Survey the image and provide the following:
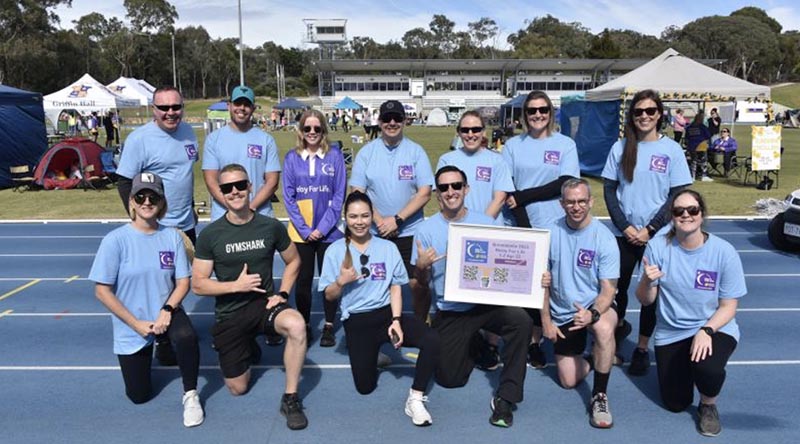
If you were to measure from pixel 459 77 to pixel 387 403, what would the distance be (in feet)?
250

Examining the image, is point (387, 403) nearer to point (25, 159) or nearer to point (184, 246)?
point (184, 246)

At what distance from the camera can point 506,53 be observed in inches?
4424

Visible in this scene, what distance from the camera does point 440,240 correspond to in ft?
13.5

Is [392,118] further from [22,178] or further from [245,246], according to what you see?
[22,178]

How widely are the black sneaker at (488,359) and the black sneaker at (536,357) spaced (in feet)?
0.83

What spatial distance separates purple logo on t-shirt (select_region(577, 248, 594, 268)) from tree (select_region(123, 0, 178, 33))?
305 ft

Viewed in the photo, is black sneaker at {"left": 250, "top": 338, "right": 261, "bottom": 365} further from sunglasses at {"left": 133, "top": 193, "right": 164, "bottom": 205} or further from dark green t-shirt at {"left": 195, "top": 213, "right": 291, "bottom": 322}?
sunglasses at {"left": 133, "top": 193, "right": 164, "bottom": 205}

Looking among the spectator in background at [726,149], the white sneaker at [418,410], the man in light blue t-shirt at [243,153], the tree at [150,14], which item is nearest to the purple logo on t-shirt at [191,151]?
the man in light blue t-shirt at [243,153]

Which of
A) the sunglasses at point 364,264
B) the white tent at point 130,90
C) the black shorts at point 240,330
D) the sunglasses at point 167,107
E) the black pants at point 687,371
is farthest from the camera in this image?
the white tent at point 130,90

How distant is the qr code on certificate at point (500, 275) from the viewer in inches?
150

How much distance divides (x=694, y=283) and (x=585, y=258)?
2.10ft

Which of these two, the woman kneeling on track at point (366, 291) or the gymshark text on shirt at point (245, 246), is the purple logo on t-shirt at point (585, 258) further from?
the gymshark text on shirt at point (245, 246)

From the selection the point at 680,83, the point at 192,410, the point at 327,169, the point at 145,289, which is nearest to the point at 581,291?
the point at 327,169

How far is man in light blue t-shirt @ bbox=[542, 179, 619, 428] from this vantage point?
371 cm
